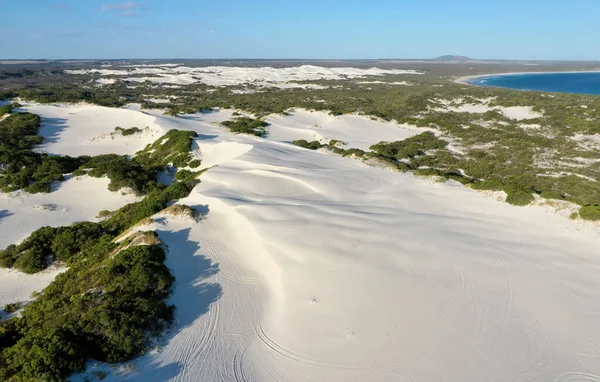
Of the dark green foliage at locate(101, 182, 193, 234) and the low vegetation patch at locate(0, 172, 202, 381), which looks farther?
the dark green foliage at locate(101, 182, 193, 234)

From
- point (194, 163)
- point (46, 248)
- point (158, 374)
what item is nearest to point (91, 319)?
point (158, 374)

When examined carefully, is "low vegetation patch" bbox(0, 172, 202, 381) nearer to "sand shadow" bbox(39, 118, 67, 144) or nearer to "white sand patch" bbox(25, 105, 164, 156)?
"white sand patch" bbox(25, 105, 164, 156)

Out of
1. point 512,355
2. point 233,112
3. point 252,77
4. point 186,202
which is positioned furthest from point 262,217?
point 252,77

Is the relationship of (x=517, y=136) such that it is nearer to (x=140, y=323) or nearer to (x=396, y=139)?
(x=396, y=139)

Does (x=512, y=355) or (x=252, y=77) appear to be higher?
(x=252, y=77)

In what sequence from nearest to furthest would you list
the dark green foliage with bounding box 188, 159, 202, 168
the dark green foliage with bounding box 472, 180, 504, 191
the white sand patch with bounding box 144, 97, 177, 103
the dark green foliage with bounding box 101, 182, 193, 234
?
the dark green foliage with bounding box 101, 182, 193, 234 < the dark green foliage with bounding box 472, 180, 504, 191 < the dark green foliage with bounding box 188, 159, 202, 168 < the white sand patch with bounding box 144, 97, 177, 103

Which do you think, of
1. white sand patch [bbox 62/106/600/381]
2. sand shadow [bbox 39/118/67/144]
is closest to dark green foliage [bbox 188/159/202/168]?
white sand patch [bbox 62/106/600/381]

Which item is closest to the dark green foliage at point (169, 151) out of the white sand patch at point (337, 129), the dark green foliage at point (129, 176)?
the dark green foliage at point (129, 176)
